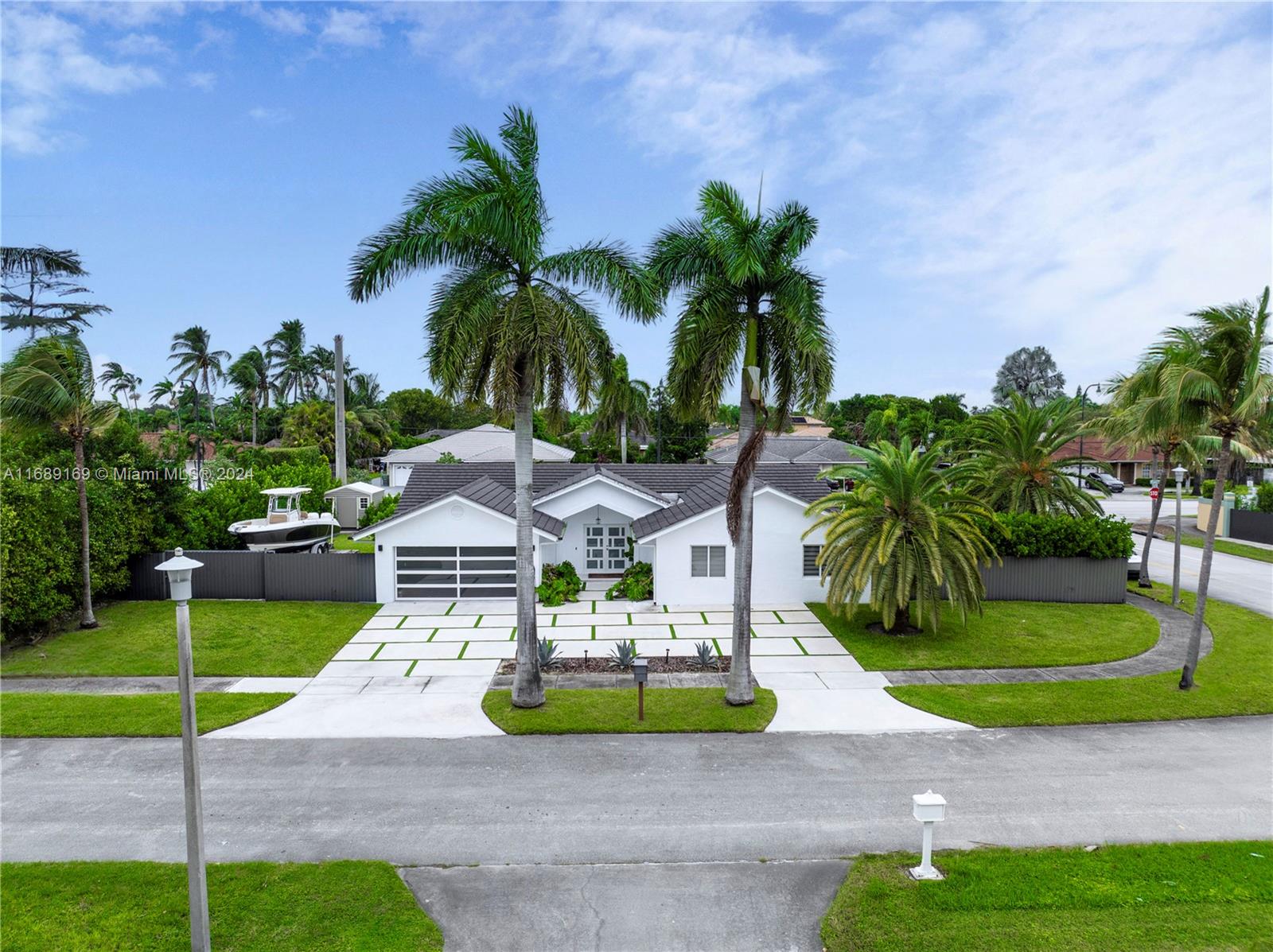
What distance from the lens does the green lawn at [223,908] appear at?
7.59m

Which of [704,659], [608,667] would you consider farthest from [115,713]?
[704,659]

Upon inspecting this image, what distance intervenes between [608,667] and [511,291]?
8250mm

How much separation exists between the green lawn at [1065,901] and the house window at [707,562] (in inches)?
502

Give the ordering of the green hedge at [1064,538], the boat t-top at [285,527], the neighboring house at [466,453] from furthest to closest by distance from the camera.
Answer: the neighboring house at [466,453]
the boat t-top at [285,527]
the green hedge at [1064,538]

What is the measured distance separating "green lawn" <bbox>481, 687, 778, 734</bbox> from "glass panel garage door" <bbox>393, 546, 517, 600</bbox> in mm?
7721

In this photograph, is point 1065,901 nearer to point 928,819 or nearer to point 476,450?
point 928,819

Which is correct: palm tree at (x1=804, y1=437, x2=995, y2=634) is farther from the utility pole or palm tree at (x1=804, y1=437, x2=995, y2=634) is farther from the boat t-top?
the utility pole

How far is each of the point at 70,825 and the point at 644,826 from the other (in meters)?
7.56

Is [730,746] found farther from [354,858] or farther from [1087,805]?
[354,858]

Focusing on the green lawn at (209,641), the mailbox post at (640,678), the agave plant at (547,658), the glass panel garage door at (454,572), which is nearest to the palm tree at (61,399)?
the green lawn at (209,641)

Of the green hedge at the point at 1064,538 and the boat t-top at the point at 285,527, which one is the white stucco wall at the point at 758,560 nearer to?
the green hedge at the point at 1064,538

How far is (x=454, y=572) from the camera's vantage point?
886 inches

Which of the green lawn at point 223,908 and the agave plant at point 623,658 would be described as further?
the agave plant at point 623,658

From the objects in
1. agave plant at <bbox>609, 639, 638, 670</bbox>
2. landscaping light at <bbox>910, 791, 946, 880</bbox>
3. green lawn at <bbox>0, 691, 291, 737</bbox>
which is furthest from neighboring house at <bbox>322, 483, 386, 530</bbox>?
landscaping light at <bbox>910, 791, 946, 880</bbox>
